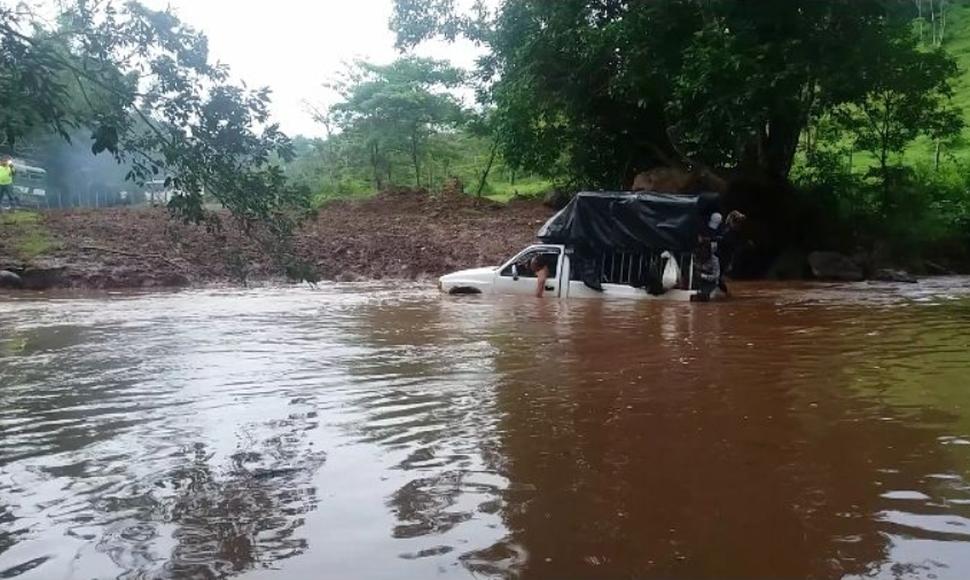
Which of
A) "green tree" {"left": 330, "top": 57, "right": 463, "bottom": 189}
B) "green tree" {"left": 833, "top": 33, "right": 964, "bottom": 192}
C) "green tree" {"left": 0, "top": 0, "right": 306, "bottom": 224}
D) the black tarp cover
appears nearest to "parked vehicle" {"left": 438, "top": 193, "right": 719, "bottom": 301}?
the black tarp cover

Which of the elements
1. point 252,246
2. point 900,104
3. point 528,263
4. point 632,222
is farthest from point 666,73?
point 252,246

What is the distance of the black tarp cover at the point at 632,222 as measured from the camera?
1414cm

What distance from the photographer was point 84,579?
3.12 m

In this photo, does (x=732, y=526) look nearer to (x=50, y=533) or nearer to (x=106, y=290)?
(x=50, y=533)

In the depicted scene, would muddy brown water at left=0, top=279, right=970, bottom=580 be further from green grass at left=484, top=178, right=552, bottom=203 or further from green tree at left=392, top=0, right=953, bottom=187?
green grass at left=484, top=178, right=552, bottom=203

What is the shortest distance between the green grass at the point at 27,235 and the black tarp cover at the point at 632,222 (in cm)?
1175

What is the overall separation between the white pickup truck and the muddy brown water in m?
4.62

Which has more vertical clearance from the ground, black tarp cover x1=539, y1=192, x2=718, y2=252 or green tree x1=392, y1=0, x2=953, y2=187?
green tree x1=392, y1=0, x2=953, y2=187

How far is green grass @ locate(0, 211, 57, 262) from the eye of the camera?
19.0 metres

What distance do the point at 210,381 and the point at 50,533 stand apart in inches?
144

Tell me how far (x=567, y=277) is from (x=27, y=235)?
13184 mm

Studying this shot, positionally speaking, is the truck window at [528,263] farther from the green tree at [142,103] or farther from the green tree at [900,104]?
the green tree at [142,103]

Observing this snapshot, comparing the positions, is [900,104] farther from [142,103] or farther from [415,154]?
[142,103]

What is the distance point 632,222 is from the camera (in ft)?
48.2
